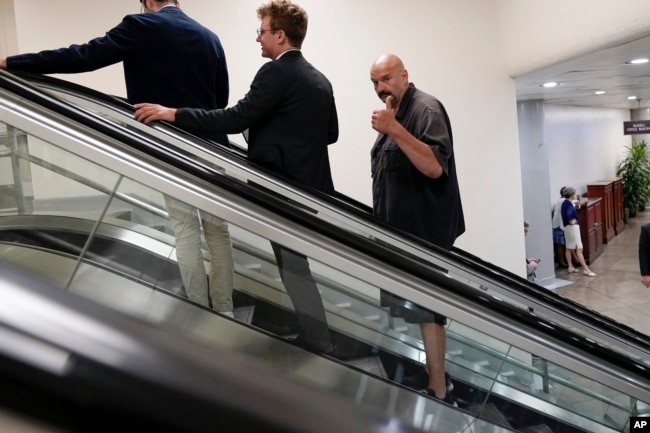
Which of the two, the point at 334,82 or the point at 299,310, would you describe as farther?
the point at 334,82

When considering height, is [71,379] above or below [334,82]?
below

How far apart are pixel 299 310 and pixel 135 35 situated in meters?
1.58

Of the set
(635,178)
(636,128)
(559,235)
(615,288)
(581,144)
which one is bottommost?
(615,288)

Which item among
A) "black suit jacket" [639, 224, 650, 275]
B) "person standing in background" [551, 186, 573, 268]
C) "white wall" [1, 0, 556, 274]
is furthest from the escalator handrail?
"person standing in background" [551, 186, 573, 268]

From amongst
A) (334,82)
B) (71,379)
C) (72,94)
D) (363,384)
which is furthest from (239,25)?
(71,379)

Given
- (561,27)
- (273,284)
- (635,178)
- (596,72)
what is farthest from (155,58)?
(635,178)

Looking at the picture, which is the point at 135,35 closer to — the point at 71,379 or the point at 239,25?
the point at 71,379


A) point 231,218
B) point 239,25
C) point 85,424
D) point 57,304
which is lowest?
point 85,424

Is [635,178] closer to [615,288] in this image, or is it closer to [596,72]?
[615,288]

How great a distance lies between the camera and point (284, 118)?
261 cm

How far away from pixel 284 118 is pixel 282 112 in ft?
0.10

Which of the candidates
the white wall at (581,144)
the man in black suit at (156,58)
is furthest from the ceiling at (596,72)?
the man in black suit at (156,58)

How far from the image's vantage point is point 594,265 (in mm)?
12586

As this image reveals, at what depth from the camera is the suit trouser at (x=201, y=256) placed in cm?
168
